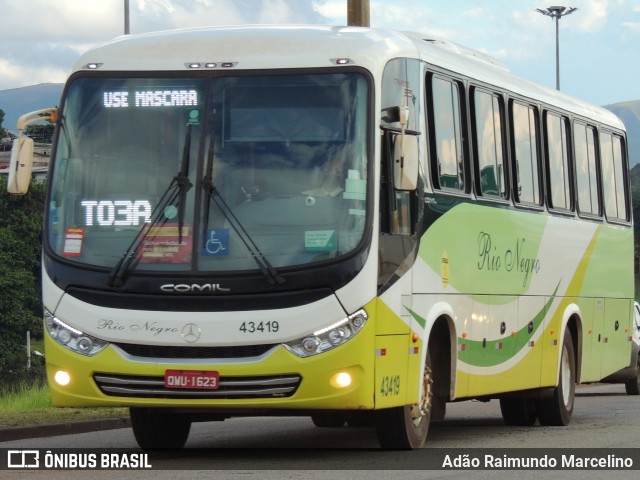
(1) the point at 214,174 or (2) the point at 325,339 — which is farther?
(1) the point at 214,174

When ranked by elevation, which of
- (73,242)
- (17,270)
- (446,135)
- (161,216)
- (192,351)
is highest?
(17,270)

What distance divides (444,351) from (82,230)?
3726 mm

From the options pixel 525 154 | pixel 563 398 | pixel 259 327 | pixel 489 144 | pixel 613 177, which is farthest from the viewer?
pixel 613 177

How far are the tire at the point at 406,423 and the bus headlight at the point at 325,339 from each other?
4.39ft

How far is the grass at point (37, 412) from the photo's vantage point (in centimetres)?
1692

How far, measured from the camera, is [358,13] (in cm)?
2178

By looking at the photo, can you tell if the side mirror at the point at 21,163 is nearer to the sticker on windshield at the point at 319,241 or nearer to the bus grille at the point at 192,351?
the bus grille at the point at 192,351

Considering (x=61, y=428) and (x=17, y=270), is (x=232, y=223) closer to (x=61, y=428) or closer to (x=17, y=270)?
(x=61, y=428)

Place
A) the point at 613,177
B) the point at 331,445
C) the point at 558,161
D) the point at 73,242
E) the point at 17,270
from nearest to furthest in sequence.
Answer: the point at 73,242 < the point at 331,445 < the point at 558,161 < the point at 613,177 < the point at 17,270

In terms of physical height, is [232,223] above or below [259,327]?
above

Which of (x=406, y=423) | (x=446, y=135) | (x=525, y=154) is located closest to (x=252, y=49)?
(x=446, y=135)

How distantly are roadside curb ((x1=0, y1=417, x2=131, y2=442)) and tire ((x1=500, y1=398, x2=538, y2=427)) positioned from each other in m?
4.43

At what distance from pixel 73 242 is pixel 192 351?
1368 mm

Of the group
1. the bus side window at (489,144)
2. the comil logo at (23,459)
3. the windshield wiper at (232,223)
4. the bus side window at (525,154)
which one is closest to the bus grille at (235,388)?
the windshield wiper at (232,223)
